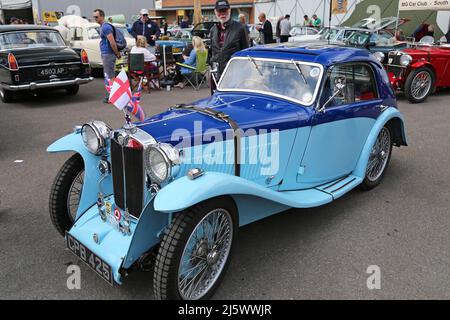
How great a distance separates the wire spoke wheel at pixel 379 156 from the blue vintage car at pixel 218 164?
0.06 m

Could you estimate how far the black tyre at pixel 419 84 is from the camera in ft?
28.6

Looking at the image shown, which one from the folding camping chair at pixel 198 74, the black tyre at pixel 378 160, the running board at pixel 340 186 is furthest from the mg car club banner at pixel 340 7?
the running board at pixel 340 186

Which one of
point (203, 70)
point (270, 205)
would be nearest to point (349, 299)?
point (270, 205)

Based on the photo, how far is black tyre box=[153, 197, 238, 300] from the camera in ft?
7.73

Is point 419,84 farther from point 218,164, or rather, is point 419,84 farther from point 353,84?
point 218,164

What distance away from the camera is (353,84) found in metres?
3.99

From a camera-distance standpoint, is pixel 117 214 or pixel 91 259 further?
pixel 117 214

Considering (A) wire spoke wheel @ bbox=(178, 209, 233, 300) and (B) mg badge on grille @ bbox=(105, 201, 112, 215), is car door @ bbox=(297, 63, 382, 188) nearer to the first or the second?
(A) wire spoke wheel @ bbox=(178, 209, 233, 300)

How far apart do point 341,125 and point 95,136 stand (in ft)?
7.21

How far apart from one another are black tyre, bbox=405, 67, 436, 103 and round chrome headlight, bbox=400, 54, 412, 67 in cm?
27

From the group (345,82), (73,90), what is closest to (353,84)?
(345,82)

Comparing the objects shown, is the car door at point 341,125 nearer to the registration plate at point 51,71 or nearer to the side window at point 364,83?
the side window at point 364,83

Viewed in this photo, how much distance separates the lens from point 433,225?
3617 mm

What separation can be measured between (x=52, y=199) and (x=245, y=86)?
2002 millimetres
